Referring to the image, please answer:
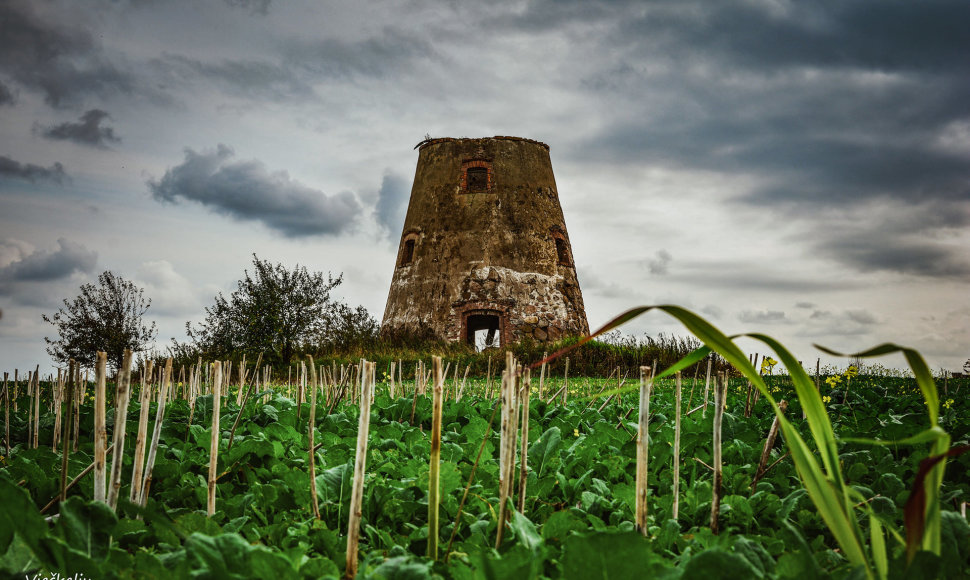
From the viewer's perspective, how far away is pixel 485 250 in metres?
17.2

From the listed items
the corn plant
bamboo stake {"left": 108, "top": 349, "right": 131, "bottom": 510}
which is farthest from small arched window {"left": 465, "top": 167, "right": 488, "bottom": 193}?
the corn plant

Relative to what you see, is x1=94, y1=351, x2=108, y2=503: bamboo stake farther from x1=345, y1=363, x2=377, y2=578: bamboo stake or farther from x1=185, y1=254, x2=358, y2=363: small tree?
x1=185, y1=254, x2=358, y2=363: small tree

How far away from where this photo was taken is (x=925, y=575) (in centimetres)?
130

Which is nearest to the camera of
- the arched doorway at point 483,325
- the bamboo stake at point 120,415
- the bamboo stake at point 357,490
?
the bamboo stake at point 357,490

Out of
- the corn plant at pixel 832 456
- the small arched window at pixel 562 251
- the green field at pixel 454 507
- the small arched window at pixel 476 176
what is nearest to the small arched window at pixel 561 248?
the small arched window at pixel 562 251

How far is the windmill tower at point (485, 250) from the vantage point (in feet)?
56.0

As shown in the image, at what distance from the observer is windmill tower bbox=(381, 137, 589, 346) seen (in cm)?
1706

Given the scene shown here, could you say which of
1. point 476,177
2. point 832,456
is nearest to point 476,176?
point 476,177

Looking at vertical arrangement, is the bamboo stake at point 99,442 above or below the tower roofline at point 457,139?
below

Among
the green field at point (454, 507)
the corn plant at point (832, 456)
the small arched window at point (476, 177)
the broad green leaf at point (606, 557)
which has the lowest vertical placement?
the green field at point (454, 507)

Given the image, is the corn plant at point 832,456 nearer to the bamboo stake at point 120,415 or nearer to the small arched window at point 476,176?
the bamboo stake at point 120,415

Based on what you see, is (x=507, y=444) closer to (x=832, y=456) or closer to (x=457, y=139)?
(x=832, y=456)

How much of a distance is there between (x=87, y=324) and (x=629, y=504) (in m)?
24.1

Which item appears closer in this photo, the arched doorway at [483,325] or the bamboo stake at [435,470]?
the bamboo stake at [435,470]
